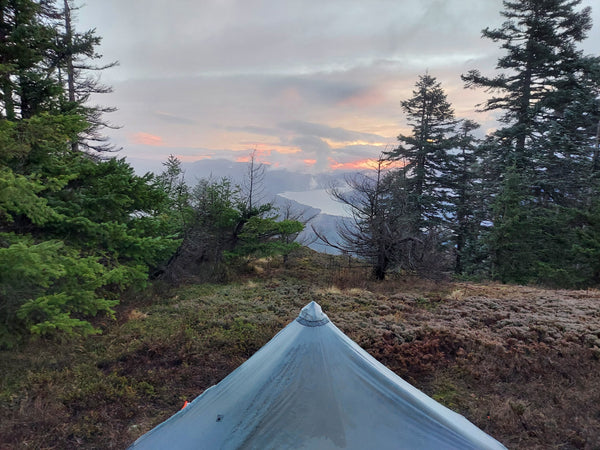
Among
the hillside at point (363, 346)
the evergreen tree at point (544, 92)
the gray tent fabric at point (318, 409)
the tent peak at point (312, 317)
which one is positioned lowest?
the hillside at point (363, 346)

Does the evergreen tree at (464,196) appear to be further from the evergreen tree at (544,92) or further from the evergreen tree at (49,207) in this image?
the evergreen tree at (49,207)

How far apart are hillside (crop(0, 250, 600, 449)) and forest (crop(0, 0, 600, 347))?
3.84 feet

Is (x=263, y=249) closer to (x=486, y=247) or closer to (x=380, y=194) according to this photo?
(x=380, y=194)

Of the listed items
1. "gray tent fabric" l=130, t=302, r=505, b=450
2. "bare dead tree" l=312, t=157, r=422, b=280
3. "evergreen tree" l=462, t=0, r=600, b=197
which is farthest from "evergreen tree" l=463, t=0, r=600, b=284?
"gray tent fabric" l=130, t=302, r=505, b=450

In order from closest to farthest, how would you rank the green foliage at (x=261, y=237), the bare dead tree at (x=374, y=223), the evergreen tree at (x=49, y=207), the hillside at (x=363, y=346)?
the hillside at (x=363, y=346), the evergreen tree at (x=49, y=207), the bare dead tree at (x=374, y=223), the green foliage at (x=261, y=237)

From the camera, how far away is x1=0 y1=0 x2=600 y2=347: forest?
612cm

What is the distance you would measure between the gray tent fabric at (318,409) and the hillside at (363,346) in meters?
2.26

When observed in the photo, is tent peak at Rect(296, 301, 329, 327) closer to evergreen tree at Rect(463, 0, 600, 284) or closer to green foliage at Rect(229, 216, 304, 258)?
green foliage at Rect(229, 216, 304, 258)

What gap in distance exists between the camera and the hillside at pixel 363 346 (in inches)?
192

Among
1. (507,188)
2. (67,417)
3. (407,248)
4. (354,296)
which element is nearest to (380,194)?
(407,248)

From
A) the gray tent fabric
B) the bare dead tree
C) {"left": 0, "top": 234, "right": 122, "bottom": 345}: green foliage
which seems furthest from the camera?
the bare dead tree

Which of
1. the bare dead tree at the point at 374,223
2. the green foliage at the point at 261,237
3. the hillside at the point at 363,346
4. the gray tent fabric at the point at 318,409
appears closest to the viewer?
the gray tent fabric at the point at 318,409

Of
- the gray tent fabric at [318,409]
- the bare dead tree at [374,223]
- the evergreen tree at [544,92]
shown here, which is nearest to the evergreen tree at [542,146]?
the evergreen tree at [544,92]

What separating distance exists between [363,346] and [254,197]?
13103mm
